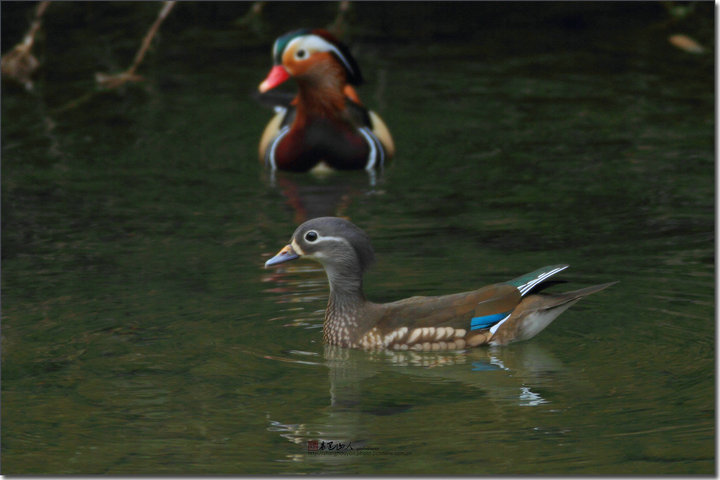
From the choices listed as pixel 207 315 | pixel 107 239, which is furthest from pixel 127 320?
pixel 107 239

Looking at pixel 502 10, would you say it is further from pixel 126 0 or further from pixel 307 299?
pixel 307 299

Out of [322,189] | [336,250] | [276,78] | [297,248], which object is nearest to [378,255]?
[336,250]

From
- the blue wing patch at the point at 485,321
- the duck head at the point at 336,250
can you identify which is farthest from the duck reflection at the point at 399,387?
the duck head at the point at 336,250

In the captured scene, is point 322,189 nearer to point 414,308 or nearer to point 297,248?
point 297,248

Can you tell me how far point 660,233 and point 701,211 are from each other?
83cm

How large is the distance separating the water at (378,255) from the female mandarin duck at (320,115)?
0.30 meters

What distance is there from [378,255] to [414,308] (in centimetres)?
177

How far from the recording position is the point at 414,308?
9.29 m

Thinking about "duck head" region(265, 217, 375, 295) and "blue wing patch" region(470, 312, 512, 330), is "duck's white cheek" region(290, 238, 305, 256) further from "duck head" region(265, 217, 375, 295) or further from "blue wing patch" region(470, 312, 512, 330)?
"blue wing patch" region(470, 312, 512, 330)

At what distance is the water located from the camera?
784 cm

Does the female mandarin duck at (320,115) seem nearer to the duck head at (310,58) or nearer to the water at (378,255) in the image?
the duck head at (310,58)

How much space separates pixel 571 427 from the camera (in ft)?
25.8

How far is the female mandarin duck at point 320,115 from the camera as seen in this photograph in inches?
561

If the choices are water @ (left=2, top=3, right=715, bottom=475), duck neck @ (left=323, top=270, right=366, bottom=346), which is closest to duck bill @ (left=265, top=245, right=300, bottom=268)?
duck neck @ (left=323, top=270, right=366, bottom=346)
